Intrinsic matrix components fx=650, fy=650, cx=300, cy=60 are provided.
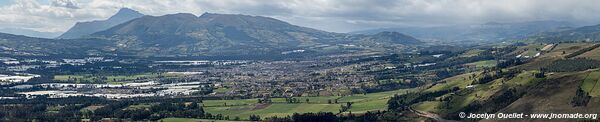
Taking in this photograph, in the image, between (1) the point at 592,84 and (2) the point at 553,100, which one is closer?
(2) the point at 553,100

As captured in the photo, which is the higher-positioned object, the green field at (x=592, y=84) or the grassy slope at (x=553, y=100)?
the green field at (x=592, y=84)

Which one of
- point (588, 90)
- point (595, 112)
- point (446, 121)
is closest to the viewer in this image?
point (595, 112)

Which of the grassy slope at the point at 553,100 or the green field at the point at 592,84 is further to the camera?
the green field at the point at 592,84

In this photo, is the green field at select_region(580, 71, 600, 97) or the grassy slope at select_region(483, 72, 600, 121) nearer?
the grassy slope at select_region(483, 72, 600, 121)

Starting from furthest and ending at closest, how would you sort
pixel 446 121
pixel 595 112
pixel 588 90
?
1. pixel 446 121
2. pixel 588 90
3. pixel 595 112

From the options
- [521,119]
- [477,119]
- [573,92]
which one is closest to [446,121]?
[477,119]

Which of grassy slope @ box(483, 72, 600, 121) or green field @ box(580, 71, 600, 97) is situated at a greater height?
green field @ box(580, 71, 600, 97)

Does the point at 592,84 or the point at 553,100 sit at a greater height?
the point at 592,84

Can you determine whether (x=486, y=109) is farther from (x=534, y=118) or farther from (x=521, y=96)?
(x=534, y=118)

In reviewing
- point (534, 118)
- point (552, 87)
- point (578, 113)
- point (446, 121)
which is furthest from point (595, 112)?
point (446, 121)

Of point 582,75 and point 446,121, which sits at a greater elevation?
point 582,75

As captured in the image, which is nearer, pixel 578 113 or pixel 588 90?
pixel 578 113
